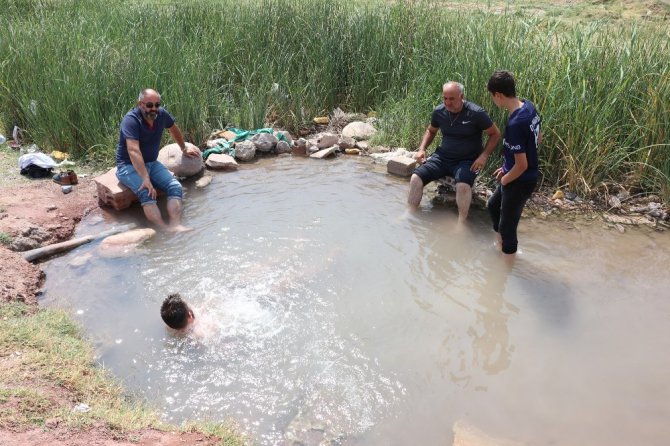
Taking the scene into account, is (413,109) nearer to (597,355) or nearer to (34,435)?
(597,355)

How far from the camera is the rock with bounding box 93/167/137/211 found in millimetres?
5332

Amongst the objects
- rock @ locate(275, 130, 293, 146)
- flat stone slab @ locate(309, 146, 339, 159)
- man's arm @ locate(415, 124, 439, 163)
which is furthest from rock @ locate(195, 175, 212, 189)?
man's arm @ locate(415, 124, 439, 163)

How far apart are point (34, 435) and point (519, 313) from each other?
3.25m

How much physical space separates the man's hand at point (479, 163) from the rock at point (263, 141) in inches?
123

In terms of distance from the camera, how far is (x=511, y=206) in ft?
13.8

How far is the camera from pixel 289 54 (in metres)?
8.38

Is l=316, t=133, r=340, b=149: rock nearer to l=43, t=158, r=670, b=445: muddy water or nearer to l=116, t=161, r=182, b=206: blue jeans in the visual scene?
l=43, t=158, r=670, b=445: muddy water

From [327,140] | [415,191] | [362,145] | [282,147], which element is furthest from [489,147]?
[282,147]

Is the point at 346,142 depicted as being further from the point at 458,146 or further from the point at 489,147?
the point at 489,147

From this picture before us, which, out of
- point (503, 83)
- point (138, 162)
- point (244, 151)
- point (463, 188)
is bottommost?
point (244, 151)

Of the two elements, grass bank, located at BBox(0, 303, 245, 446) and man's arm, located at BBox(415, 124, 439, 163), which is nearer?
grass bank, located at BBox(0, 303, 245, 446)

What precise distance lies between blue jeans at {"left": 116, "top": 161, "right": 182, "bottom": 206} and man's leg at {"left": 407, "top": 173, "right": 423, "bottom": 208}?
8.22 feet

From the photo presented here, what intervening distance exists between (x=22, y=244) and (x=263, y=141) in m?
3.49

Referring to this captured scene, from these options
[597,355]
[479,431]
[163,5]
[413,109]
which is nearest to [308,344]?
[479,431]
